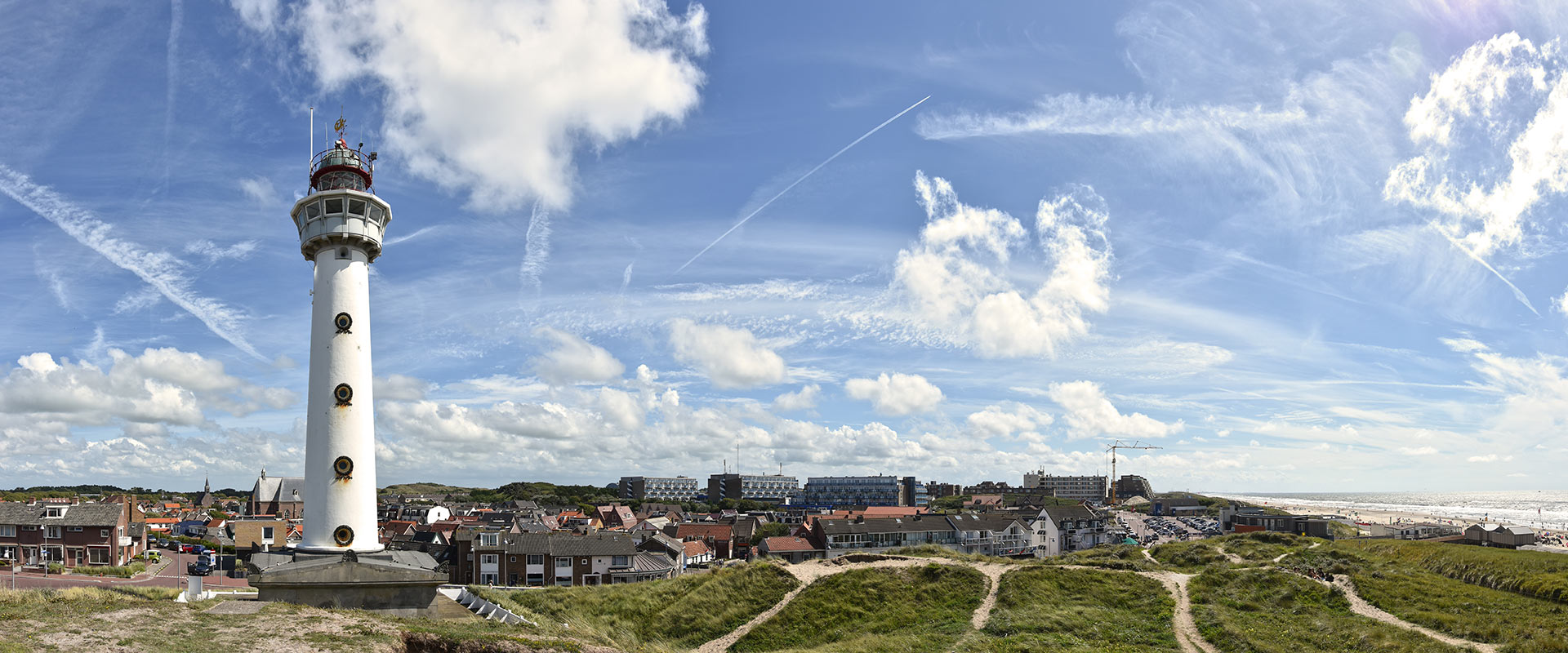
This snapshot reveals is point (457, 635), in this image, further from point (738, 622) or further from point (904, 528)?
point (904, 528)

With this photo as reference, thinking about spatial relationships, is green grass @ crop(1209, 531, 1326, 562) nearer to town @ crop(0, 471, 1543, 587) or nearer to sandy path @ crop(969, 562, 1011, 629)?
town @ crop(0, 471, 1543, 587)

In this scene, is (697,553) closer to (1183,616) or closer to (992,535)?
(992,535)

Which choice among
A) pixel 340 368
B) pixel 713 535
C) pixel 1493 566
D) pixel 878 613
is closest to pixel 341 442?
pixel 340 368

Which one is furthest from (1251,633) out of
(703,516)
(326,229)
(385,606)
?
(703,516)

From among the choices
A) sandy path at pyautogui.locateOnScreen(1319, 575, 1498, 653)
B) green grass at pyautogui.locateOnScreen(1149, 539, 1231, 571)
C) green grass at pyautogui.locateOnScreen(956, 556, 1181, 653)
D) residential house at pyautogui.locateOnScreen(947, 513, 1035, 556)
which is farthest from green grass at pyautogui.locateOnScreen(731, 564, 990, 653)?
residential house at pyautogui.locateOnScreen(947, 513, 1035, 556)

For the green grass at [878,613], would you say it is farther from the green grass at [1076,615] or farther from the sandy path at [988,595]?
the green grass at [1076,615]
